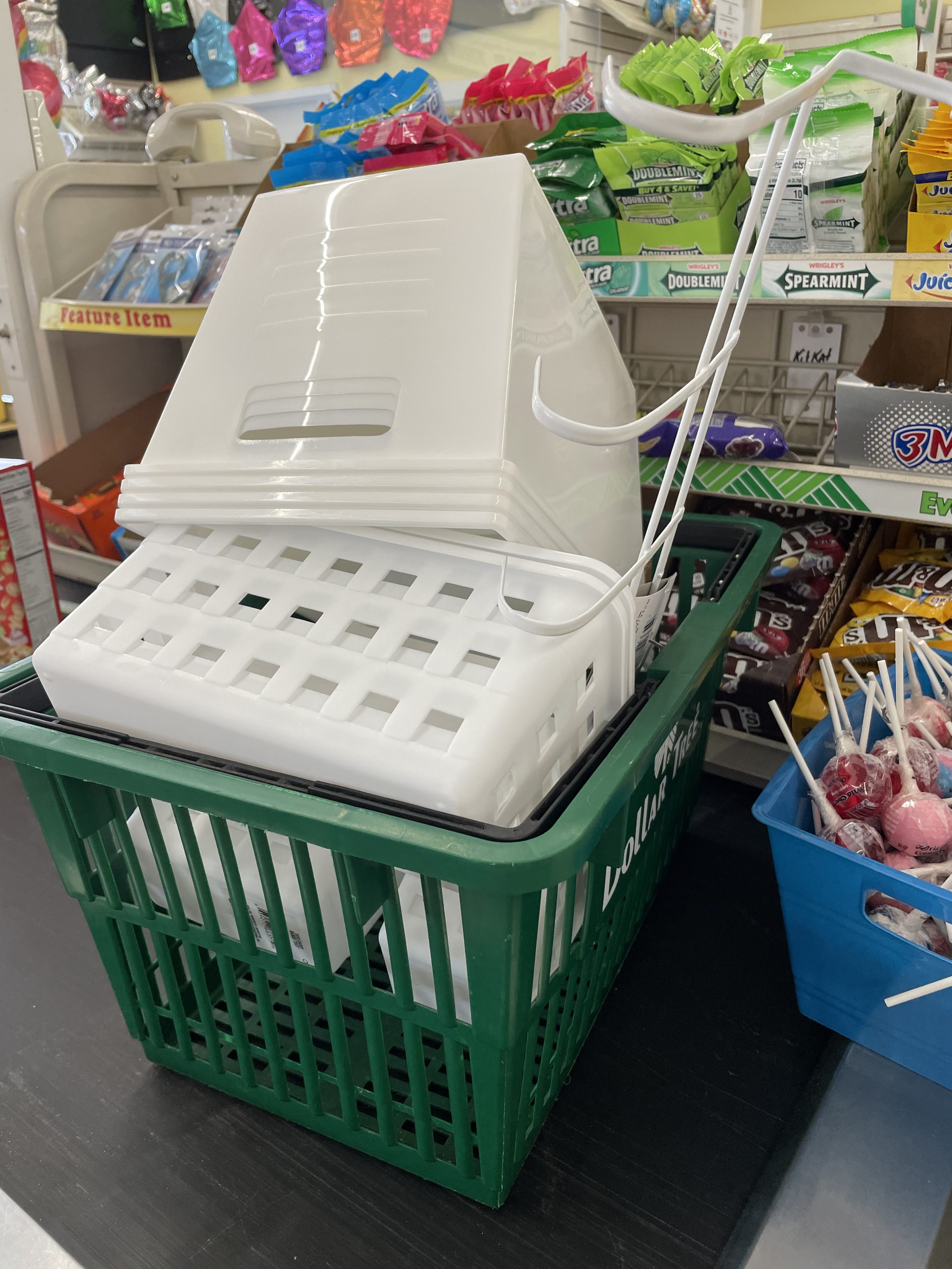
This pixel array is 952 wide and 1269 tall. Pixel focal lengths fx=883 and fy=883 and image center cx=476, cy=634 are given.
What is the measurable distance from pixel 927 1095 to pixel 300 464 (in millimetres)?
952

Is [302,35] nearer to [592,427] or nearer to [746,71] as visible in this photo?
[746,71]

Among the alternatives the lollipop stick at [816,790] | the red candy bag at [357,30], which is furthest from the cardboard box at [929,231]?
the red candy bag at [357,30]

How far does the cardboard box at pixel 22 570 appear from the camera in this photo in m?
1.86

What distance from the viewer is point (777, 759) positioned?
4.94 ft

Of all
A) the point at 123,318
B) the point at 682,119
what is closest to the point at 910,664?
the point at 682,119

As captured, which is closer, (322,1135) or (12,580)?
(322,1135)

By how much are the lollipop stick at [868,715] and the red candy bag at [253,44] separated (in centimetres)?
414

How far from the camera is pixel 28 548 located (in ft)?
6.29

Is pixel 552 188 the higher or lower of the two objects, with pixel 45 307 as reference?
higher

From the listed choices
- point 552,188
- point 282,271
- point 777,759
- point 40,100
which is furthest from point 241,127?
point 777,759

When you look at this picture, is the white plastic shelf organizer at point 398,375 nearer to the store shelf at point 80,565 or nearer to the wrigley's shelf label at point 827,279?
the wrigley's shelf label at point 827,279

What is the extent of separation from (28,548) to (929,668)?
1755 mm

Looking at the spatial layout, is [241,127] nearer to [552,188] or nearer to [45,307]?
[45,307]

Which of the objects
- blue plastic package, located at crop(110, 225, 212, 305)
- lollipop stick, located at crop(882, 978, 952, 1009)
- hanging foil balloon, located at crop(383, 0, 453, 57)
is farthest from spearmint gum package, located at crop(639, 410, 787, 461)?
hanging foil balloon, located at crop(383, 0, 453, 57)
